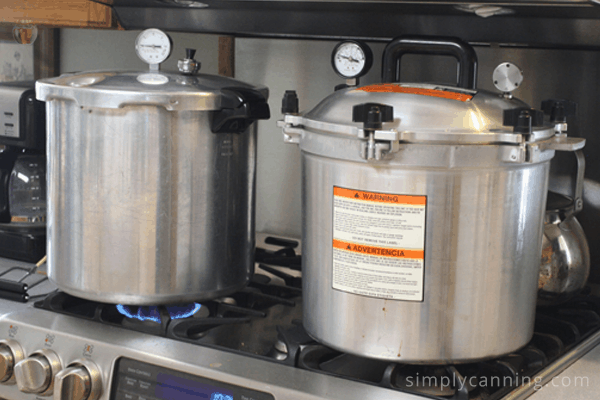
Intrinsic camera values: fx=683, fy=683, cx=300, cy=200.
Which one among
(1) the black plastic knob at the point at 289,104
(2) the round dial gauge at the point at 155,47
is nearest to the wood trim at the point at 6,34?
(2) the round dial gauge at the point at 155,47

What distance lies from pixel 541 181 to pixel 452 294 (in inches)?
7.6

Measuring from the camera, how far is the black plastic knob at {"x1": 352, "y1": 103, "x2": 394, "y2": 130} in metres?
0.79

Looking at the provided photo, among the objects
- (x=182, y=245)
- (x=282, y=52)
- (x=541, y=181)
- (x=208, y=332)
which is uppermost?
(x=282, y=52)

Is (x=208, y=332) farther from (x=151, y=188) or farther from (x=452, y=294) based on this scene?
(x=452, y=294)

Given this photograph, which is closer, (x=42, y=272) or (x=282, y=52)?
(x=42, y=272)

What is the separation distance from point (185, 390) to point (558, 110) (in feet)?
2.05

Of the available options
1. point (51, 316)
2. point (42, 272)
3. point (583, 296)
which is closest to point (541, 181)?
point (583, 296)

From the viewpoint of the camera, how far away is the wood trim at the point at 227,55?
1.59 m

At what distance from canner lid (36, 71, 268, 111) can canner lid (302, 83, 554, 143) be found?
17cm

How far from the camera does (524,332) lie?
911 mm

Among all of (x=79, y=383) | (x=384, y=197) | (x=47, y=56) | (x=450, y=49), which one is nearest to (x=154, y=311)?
(x=79, y=383)

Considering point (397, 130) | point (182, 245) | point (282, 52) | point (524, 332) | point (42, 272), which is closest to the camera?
point (397, 130)

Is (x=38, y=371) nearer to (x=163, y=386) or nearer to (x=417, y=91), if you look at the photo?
(x=163, y=386)

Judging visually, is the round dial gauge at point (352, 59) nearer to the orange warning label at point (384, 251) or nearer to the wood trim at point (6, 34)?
the orange warning label at point (384, 251)
